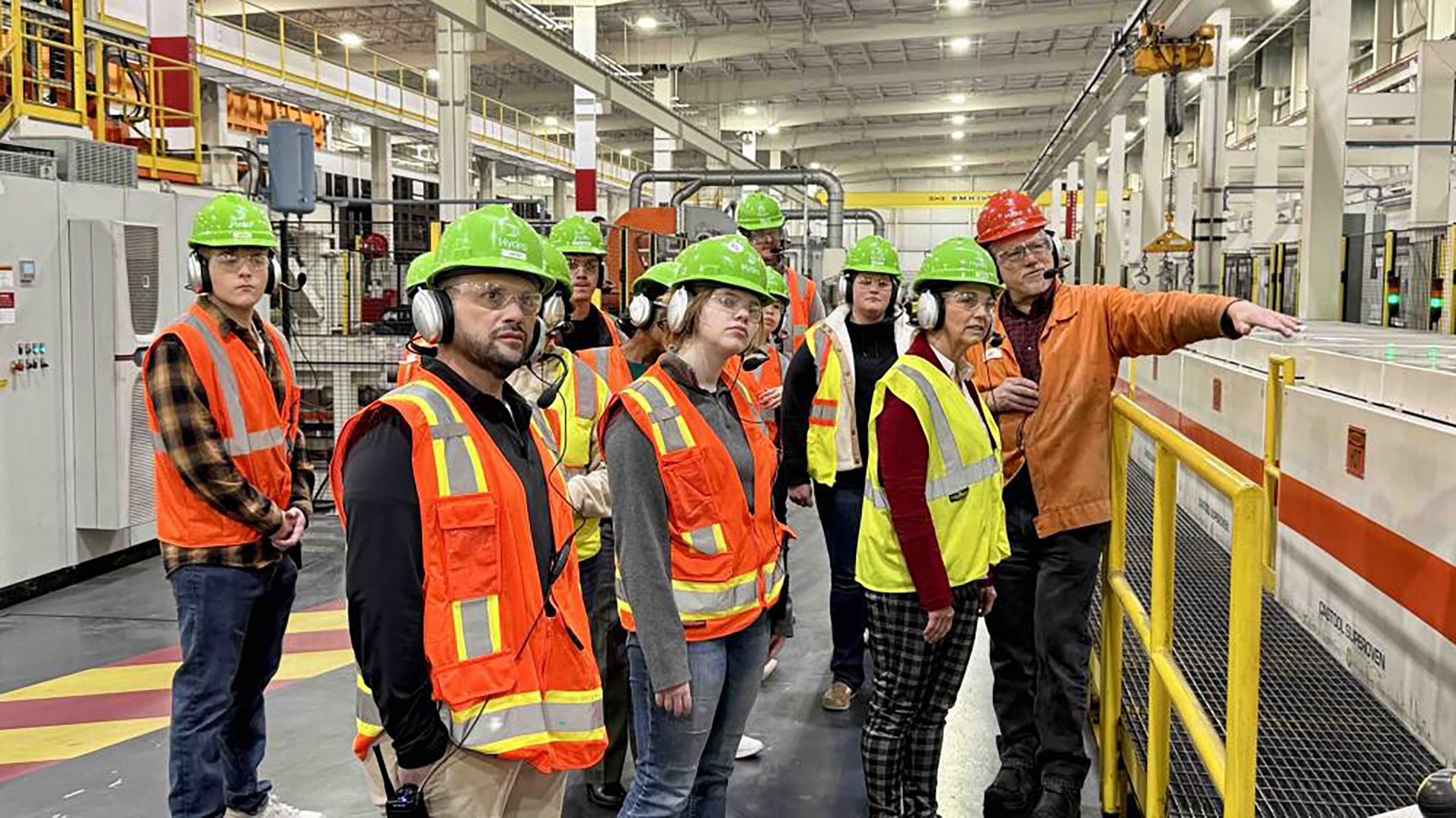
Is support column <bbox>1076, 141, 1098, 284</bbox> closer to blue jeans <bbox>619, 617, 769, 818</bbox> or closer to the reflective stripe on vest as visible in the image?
the reflective stripe on vest

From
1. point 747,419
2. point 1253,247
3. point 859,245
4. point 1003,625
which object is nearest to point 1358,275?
point 1253,247

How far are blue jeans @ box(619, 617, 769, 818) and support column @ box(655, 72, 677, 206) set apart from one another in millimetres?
18337

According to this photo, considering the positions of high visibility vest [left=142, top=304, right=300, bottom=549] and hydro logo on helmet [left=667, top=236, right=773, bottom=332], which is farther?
high visibility vest [left=142, top=304, right=300, bottom=549]

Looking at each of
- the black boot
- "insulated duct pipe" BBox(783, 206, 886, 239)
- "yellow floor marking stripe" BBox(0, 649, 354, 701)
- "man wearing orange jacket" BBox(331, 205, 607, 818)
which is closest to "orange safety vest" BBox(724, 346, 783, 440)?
the black boot

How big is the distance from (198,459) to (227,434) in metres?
0.19

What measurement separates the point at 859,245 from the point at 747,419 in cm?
237

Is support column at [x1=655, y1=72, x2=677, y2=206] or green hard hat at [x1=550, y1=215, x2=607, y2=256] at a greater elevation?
support column at [x1=655, y1=72, x2=677, y2=206]

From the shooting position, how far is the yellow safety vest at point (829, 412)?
17.2ft

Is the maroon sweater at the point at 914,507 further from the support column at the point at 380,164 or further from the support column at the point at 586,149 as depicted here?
the support column at the point at 380,164

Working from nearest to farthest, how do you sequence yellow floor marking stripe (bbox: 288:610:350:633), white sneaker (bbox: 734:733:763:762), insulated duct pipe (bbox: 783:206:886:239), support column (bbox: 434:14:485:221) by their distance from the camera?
1. white sneaker (bbox: 734:733:763:762)
2. yellow floor marking stripe (bbox: 288:610:350:633)
3. support column (bbox: 434:14:485:221)
4. insulated duct pipe (bbox: 783:206:886:239)

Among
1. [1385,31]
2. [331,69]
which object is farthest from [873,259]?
[1385,31]

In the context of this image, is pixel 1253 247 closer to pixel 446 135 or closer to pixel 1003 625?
pixel 446 135

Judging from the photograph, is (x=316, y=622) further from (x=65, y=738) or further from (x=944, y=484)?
(x=944, y=484)

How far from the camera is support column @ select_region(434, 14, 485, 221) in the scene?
13844 mm
